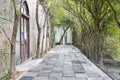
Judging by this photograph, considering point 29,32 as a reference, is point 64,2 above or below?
above

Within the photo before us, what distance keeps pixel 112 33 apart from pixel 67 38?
65.3 ft

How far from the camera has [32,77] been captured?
7.07 metres

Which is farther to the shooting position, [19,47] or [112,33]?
[112,33]

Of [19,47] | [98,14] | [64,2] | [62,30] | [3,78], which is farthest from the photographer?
[62,30]

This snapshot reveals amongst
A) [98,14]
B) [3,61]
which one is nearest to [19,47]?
[3,61]

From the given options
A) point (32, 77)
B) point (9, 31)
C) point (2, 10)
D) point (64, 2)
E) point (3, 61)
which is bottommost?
point (32, 77)

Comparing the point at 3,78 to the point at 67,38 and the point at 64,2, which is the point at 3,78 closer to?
the point at 64,2

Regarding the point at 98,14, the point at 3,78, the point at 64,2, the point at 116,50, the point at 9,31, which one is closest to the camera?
the point at 3,78

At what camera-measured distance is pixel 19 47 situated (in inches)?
403

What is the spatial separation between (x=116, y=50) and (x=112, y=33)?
84.1 inches

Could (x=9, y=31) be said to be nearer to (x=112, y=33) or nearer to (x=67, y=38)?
(x=112, y=33)

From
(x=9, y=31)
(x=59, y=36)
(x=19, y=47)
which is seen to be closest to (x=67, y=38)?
(x=59, y=36)

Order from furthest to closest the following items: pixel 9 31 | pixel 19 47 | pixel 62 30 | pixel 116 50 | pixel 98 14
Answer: pixel 62 30, pixel 116 50, pixel 98 14, pixel 19 47, pixel 9 31

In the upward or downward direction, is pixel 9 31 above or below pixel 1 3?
below
